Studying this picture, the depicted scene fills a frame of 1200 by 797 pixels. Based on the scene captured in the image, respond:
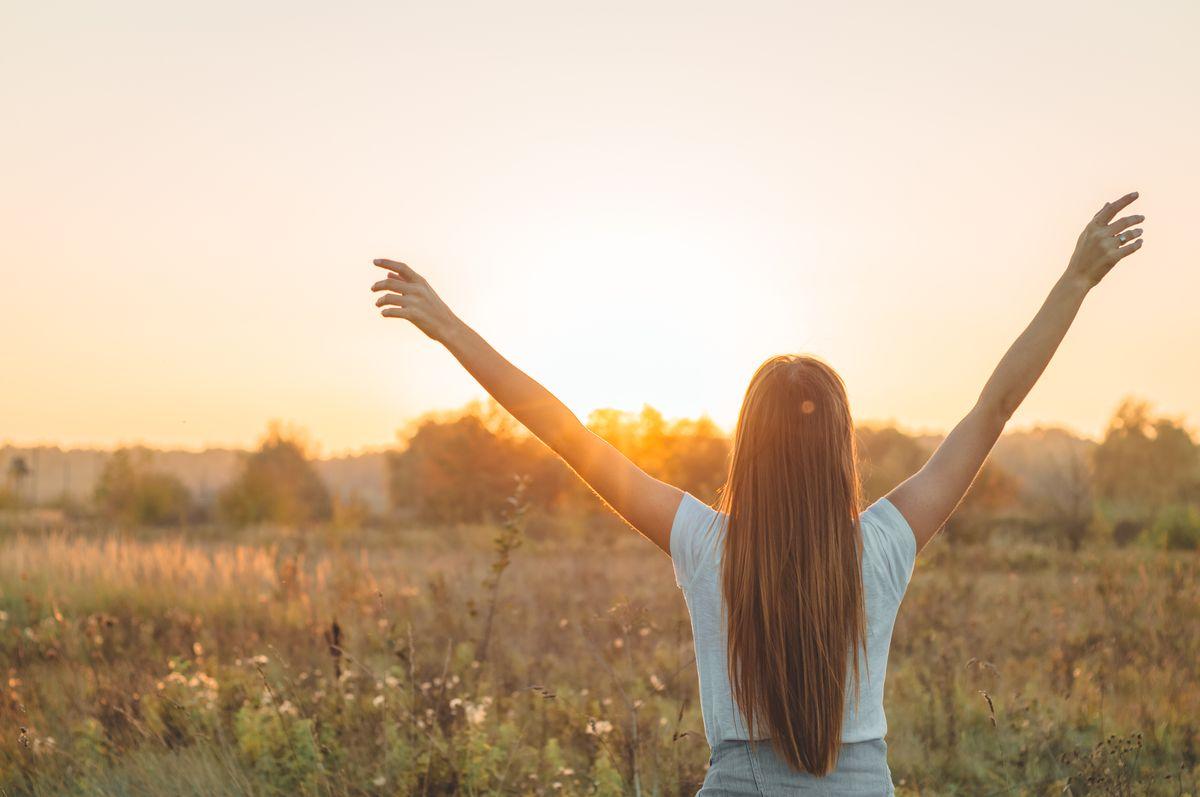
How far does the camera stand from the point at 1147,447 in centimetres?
4766

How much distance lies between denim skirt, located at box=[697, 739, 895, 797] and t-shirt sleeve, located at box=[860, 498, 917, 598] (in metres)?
0.34

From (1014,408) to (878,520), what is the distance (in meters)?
0.43

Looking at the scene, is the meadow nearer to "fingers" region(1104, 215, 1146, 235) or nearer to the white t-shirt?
the white t-shirt

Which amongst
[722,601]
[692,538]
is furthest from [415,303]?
[722,601]

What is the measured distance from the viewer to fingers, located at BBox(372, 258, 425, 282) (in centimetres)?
216

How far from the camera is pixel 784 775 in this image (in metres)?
1.93

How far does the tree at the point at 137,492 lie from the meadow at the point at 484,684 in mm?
31829

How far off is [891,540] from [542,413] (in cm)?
76

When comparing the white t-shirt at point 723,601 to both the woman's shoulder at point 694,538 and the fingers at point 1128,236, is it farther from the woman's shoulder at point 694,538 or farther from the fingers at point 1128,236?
the fingers at point 1128,236

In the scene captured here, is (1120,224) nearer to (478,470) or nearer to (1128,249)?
(1128,249)

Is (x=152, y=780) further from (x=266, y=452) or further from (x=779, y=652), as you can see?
(x=266, y=452)

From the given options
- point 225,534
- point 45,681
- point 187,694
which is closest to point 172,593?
→ point 45,681

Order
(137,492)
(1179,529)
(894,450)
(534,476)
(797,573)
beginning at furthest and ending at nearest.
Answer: (137,492) < (894,450) < (534,476) < (1179,529) < (797,573)

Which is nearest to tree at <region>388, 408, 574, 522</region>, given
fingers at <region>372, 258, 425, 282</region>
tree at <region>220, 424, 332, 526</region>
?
tree at <region>220, 424, 332, 526</region>
